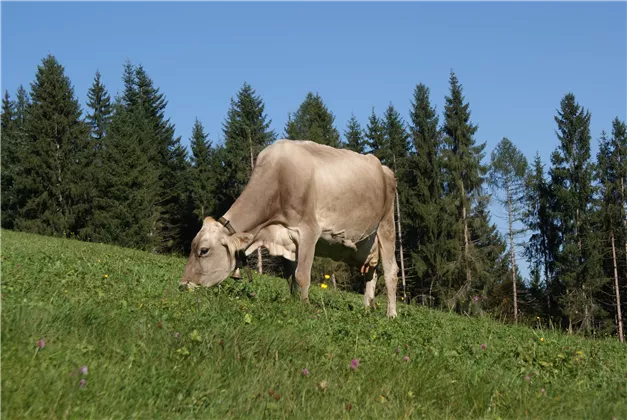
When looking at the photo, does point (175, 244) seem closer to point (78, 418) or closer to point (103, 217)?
point (103, 217)

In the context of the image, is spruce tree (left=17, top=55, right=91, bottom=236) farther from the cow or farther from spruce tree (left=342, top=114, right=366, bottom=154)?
the cow

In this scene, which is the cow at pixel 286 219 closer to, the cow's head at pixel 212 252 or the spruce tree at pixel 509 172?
the cow's head at pixel 212 252

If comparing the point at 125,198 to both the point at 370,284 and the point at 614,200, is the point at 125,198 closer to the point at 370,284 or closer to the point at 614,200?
the point at 614,200

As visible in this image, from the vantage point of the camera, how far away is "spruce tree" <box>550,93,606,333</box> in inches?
1809

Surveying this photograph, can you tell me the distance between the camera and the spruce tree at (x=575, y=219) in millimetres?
45938

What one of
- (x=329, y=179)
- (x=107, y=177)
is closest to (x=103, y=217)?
(x=107, y=177)

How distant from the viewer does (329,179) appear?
35.0 feet

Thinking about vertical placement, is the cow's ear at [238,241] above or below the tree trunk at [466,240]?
below

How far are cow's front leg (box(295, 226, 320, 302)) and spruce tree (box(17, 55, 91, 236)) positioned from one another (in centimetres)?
4806

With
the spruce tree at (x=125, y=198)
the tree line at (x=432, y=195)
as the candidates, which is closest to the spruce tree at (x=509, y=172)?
the tree line at (x=432, y=195)

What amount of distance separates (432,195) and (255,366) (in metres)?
48.5

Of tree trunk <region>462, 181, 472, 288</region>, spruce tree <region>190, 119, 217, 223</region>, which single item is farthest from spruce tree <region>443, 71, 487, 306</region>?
spruce tree <region>190, 119, 217, 223</region>

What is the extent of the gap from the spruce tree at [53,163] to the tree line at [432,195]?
0.11m

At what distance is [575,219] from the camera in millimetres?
50500
